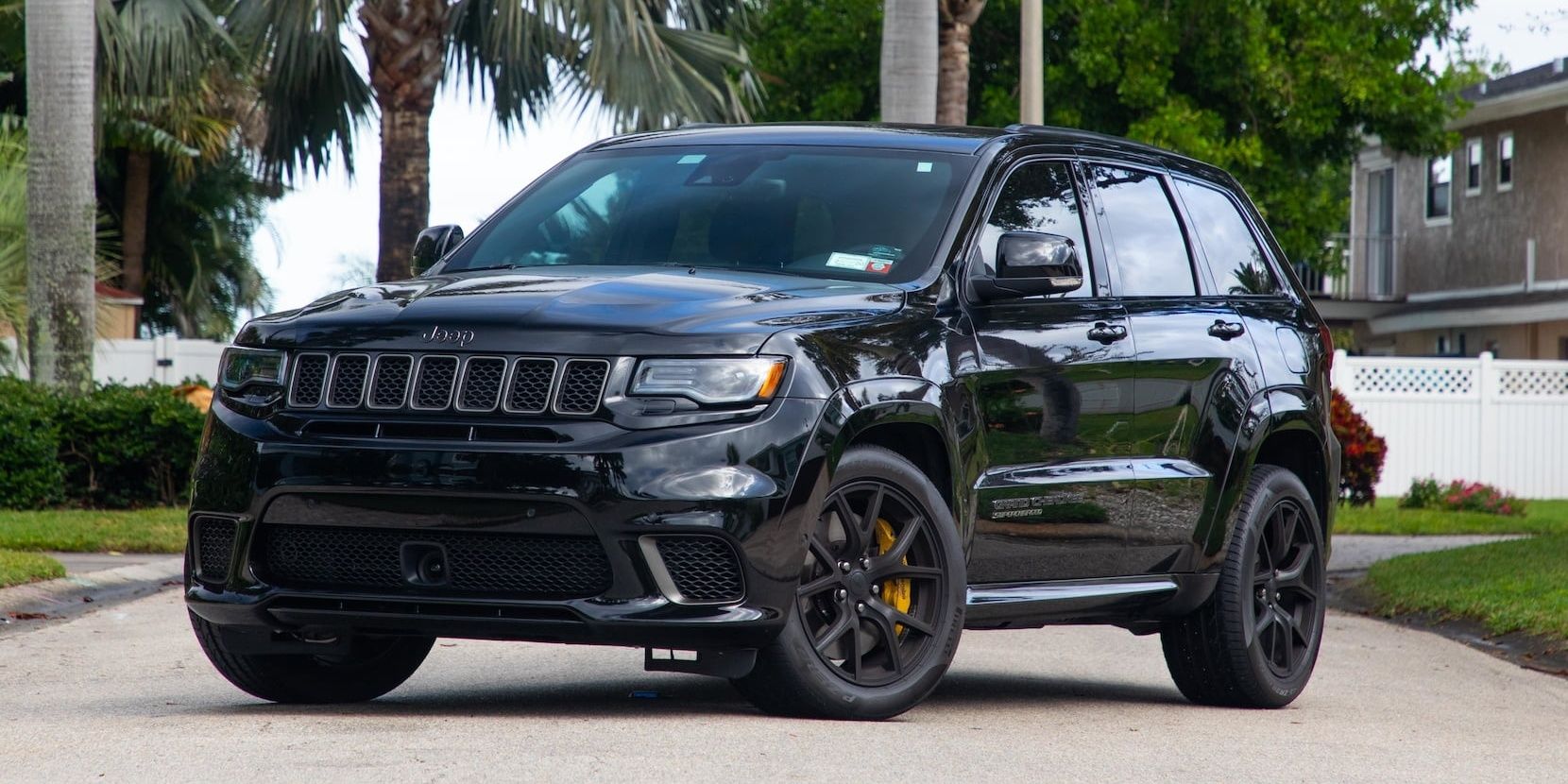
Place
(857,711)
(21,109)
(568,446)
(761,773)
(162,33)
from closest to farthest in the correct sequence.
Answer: (761,773), (568,446), (857,711), (162,33), (21,109)

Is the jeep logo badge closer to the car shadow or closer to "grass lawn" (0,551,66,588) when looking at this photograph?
the car shadow

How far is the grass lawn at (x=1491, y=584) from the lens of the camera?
11727 mm

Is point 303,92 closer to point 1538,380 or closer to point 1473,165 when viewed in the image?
point 1538,380

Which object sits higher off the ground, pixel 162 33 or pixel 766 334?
pixel 162 33

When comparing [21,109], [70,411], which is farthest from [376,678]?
[21,109]

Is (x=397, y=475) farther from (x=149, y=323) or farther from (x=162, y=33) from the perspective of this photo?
(x=149, y=323)

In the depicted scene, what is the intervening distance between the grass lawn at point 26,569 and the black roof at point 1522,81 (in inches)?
1106

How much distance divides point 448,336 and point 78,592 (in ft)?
21.9

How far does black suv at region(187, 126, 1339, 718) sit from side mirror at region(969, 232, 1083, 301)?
0.04 ft

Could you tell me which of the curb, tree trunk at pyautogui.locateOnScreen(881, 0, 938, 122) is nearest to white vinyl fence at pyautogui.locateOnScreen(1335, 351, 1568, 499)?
tree trunk at pyautogui.locateOnScreen(881, 0, 938, 122)

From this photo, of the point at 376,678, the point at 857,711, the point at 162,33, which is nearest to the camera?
the point at 857,711

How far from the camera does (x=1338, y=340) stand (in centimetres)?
4094

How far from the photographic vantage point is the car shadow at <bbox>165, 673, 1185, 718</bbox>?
270 inches

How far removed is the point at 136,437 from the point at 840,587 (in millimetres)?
12311
